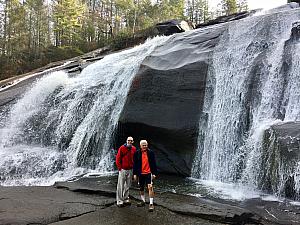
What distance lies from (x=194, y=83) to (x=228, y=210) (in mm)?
6994

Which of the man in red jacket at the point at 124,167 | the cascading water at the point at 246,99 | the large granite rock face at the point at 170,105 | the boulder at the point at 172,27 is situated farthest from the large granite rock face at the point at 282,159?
the boulder at the point at 172,27

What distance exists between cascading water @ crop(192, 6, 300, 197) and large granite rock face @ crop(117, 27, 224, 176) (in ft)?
1.33

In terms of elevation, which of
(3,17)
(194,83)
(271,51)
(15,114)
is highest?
(3,17)

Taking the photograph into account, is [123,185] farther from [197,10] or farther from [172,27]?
[197,10]

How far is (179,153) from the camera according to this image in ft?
43.5

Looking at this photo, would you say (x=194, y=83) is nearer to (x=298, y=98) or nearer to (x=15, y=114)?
(x=298, y=98)

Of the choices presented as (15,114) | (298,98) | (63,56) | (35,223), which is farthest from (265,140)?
(63,56)

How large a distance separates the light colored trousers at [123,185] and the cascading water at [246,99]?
13.9ft

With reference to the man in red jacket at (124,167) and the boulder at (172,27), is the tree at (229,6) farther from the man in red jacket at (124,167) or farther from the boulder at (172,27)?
the man in red jacket at (124,167)

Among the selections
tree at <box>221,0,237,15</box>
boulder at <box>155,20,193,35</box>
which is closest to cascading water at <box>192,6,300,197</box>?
boulder at <box>155,20,193,35</box>

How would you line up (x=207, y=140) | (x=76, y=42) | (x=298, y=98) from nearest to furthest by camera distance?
(x=298, y=98), (x=207, y=140), (x=76, y=42)

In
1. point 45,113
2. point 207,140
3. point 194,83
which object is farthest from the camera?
point 45,113

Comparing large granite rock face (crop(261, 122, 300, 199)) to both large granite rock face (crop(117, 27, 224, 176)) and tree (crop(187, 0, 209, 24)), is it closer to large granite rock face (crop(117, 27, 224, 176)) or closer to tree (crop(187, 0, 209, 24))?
large granite rock face (crop(117, 27, 224, 176))

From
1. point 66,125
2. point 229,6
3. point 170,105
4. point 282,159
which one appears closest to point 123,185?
point 282,159
